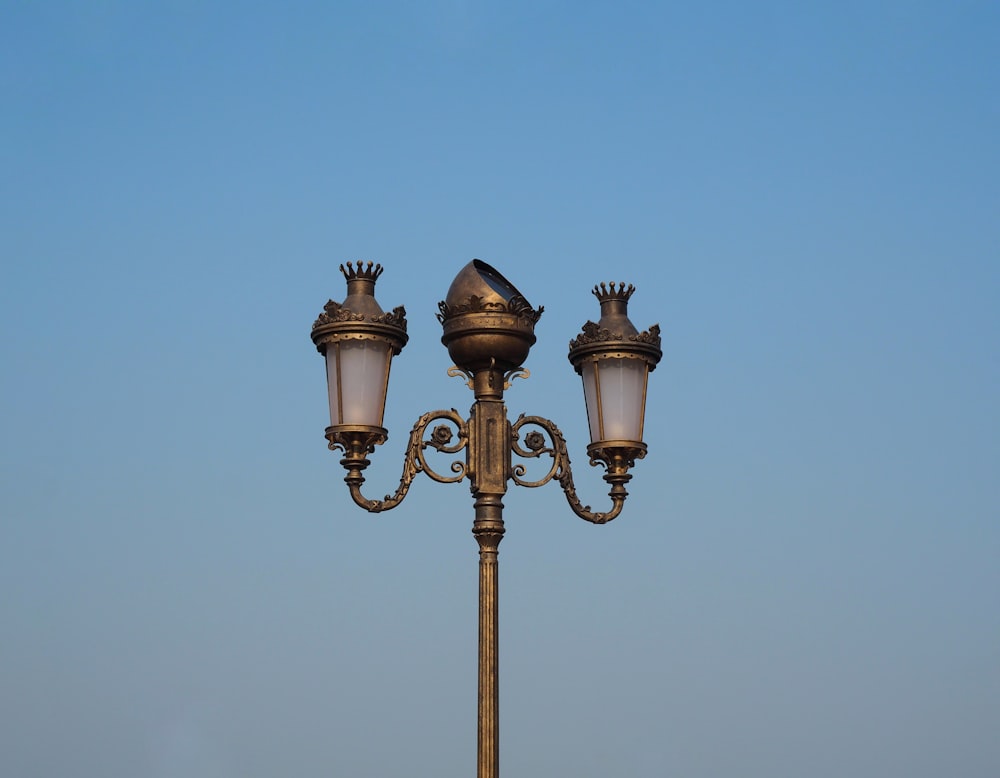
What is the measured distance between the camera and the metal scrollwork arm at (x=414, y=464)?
10344 mm

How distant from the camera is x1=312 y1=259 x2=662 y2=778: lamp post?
10.3m

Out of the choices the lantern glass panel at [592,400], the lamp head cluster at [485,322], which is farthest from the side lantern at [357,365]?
the lantern glass panel at [592,400]

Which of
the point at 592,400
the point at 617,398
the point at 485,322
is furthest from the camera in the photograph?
the point at 592,400

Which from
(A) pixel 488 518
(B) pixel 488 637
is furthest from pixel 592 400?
(B) pixel 488 637

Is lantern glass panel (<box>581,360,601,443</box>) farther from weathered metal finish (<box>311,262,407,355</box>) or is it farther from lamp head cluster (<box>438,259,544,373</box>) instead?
weathered metal finish (<box>311,262,407,355</box>)

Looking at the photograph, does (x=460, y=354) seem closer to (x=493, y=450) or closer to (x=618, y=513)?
(x=493, y=450)

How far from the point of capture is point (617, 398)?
11.0 meters

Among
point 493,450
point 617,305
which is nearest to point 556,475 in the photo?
point 493,450

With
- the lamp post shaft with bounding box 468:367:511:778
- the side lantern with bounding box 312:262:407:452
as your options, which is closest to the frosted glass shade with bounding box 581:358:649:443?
the lamp post shaft with bounding box 468:367:511:778

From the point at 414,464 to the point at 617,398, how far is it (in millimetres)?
1635

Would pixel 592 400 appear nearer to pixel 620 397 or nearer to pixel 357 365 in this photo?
pixel 620 397

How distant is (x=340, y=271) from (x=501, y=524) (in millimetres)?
2154

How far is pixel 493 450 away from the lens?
1042cm

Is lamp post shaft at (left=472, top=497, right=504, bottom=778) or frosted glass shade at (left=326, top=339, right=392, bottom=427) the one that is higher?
frosted glass shade at (left=326, top=339, right=392, bottom=427)
